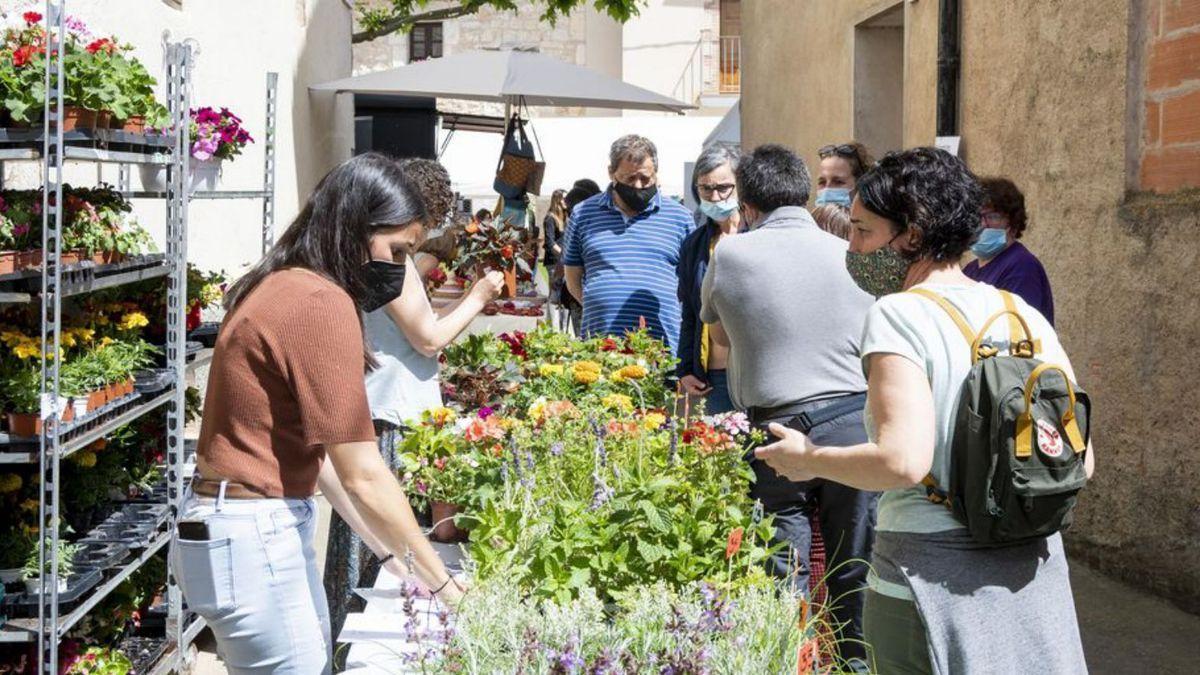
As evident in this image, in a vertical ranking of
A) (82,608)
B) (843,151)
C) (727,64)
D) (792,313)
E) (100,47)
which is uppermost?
(727,64)

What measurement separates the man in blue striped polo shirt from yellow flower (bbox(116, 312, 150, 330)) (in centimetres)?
220

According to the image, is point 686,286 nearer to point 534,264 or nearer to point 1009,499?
point 534,264

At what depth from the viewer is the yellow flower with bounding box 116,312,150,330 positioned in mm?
4984

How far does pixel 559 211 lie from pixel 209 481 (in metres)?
13.9

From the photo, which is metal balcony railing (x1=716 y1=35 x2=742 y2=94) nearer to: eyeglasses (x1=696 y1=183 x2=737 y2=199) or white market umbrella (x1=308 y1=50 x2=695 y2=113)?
white market umbrella (x1=308 y1=50 x2=695 y2=113)

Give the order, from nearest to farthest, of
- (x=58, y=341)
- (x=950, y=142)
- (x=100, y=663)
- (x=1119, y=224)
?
(x=58, y=341) < (x=100, y=663) < (x=1119, y=224) < (x=950, y=142)

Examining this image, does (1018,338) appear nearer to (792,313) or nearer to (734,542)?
(734,542)

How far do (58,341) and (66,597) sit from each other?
28.5 inches

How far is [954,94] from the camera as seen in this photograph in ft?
28.2

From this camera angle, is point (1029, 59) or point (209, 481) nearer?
point (209, 481)

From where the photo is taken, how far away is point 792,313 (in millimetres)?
4484

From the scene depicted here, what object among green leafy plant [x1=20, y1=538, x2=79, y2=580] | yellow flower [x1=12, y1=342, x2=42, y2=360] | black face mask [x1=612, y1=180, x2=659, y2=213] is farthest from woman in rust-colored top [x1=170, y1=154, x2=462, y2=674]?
black face mask [x1=612, y1=180, x2=659, y2=213]

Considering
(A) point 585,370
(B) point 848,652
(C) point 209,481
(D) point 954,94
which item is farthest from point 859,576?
(D) point 954,94

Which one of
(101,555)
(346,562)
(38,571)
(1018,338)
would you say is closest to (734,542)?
(1018,338)
